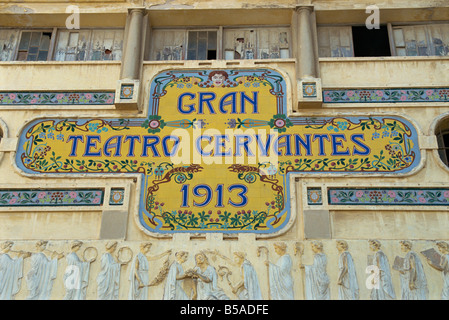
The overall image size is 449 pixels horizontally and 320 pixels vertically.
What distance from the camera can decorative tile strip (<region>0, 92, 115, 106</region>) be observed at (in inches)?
563

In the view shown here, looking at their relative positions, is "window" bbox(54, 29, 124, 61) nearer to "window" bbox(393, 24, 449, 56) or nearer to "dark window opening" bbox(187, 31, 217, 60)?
"dark window opening" bbox(187, 31, 217, 60)

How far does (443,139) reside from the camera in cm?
1412

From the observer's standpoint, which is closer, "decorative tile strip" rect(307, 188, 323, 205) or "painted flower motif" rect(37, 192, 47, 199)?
"decorative tile strip" rect(307, 188, 323, 205)

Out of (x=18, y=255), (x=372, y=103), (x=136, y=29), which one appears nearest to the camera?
(x=18, y=255)

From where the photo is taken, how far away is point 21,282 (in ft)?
39.5

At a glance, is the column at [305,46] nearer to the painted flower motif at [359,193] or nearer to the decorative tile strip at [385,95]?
the decorative tile strip at [385,95]

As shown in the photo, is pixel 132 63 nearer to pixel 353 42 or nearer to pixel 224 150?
pixel 224 150

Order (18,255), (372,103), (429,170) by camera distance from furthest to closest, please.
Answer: (372,103)
(429,170)
(18,255)

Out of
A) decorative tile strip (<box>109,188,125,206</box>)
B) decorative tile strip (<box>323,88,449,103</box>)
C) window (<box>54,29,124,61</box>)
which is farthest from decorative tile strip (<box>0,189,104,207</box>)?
decorative tile strip (<box>323,88,449,103</box>)

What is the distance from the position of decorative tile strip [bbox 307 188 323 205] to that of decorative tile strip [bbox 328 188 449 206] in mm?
193
